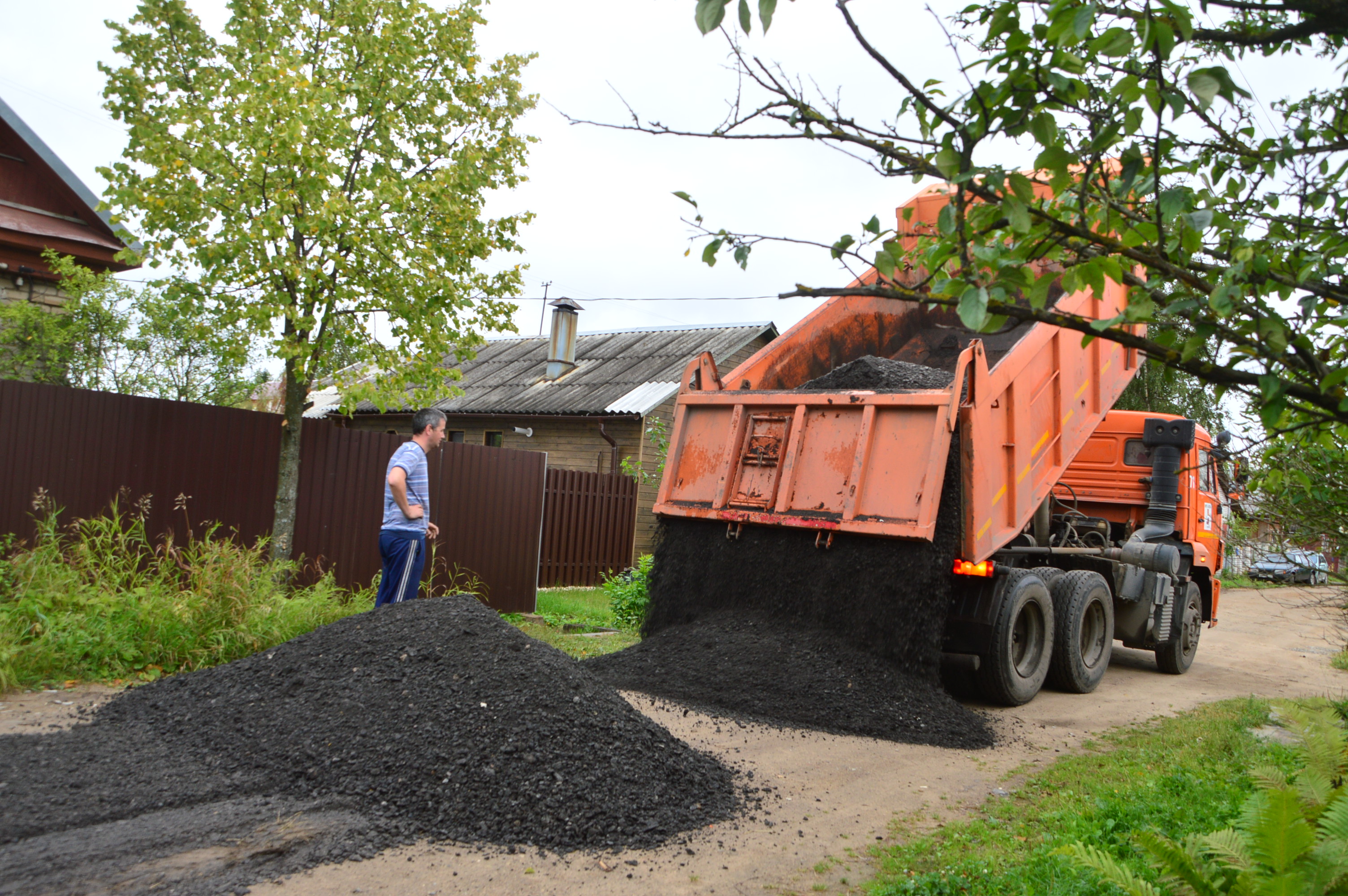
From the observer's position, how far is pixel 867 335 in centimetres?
861

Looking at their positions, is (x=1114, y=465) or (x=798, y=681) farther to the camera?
(x=1114, y=465)

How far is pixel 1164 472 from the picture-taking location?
9.16 metres

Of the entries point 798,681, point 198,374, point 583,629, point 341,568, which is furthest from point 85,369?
point 798,681

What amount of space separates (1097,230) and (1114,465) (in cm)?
821

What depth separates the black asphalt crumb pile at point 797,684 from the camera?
5918 mm

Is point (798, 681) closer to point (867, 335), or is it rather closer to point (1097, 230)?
point (867, 335)

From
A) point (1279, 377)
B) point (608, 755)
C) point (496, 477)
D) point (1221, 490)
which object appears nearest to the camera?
point (1279, 377)

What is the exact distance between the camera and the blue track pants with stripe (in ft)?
22.2

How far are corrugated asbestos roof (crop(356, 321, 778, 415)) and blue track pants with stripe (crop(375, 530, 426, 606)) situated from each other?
11702mm

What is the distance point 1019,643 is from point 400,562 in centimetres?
474

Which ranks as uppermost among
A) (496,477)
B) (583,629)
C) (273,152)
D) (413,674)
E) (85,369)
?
(273,152)

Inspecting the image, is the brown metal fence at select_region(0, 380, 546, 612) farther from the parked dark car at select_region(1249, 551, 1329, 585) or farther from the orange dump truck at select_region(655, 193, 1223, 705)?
the parked dark car at select_region(1249, 551, 1329, 585)

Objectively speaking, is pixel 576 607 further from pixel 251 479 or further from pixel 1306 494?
pixel 1306 494

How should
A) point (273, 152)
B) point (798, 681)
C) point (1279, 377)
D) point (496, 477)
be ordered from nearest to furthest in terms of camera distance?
point (1279, 377)
point (798, 681)
point (273, 152)
point (496, 477)
